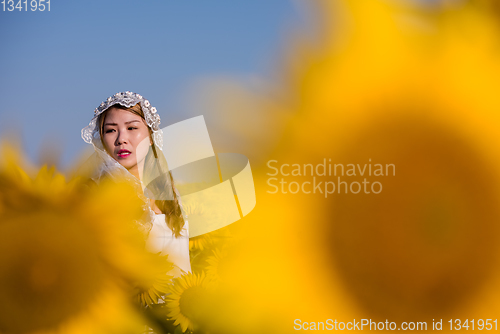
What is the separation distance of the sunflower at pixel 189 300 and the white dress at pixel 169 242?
0.20 meters

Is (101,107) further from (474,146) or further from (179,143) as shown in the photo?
(474,146)

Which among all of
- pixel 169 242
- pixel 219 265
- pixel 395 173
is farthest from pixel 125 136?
pixel 395 173

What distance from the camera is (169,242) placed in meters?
1.03

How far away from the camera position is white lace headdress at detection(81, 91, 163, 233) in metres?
0.92

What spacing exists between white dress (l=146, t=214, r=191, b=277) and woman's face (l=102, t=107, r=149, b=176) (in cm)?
14

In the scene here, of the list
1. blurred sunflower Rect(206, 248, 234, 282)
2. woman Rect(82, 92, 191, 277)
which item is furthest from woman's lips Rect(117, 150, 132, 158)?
blurred sunflower Rect(206, 248, 234, 282)

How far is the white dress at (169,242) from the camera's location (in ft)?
3.25

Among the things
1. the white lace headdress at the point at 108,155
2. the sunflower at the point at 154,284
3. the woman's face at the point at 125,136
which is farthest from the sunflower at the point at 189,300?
the woman's face at the point at 125,136

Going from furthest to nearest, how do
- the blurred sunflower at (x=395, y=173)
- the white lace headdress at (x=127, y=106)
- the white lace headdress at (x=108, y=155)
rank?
the white lace headdress at (x=127, y=106)
the white lace headdress at (x=108, y=155)
the blurred sunflower at (x=395, y=173)

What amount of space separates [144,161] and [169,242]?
21cm

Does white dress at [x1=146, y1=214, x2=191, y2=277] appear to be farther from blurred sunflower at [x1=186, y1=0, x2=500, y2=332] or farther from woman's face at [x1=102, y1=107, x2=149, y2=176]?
blurred sunflower at [x1=186, y1=0, x2=500, y2=332]

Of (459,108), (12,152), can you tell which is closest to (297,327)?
(459,108)

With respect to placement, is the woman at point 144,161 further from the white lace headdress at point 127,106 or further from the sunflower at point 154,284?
the sunflower at point 154,284

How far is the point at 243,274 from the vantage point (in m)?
0.65
